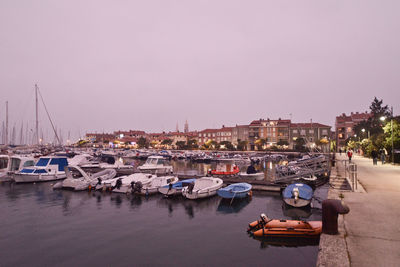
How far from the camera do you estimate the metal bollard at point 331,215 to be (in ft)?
28.1

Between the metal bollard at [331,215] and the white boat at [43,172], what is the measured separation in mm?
32887

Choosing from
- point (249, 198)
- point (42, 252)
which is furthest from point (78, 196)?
point (249, 198)

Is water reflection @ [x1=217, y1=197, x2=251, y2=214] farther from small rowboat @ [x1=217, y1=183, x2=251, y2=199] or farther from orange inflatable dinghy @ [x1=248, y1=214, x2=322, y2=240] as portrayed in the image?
orange inflatable dinghy @ [x1=248, y1=214, x2=322, y2=240]

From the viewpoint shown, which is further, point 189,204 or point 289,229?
point 189,204

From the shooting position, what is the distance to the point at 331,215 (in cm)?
868

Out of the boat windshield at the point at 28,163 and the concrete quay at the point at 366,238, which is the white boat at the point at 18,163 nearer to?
the boat windshield at the point at 28,163

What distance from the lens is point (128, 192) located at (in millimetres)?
26156

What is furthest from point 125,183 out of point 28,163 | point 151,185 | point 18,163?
point 18,163

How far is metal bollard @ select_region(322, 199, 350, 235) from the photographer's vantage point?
8555 mm

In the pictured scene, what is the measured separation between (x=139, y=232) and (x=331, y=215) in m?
11.3

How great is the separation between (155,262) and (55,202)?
1647 cm

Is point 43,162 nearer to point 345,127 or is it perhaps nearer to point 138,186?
point 138,186

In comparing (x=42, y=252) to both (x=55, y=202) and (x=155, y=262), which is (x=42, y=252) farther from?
(x=55, y=202)

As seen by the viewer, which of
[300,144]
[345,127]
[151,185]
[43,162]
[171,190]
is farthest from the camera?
[345,127]
